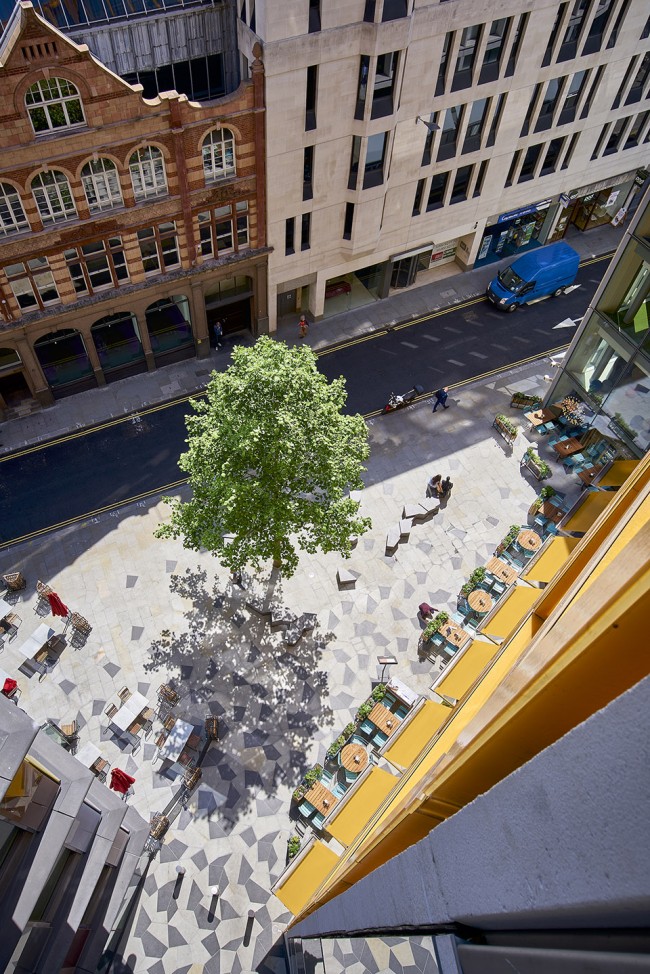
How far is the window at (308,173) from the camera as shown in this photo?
33188 millimetres

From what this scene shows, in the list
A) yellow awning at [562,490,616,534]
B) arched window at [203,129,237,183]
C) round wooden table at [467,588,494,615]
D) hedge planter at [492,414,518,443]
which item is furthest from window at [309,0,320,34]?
round wooden table at [467,588,494,615]

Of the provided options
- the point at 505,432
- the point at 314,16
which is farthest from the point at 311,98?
the point at 505,432

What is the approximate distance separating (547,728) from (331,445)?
66.6 feet

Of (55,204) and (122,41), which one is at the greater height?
(122,41)

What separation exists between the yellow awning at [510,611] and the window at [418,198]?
75.6 feet

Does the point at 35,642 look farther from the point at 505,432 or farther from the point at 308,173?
the point at 308,173

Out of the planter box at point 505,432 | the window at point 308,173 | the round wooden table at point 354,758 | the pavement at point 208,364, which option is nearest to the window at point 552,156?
the pavement at point 208,364

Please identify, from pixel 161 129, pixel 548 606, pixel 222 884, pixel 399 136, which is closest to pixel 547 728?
pixel 548 606

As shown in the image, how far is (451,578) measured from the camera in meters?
31.7

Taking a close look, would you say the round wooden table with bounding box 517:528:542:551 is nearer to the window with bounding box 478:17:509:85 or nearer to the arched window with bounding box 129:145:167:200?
the window with bounding box 478:17:509:85

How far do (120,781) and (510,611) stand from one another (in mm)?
15278

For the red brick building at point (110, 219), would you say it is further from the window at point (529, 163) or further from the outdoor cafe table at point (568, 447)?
the outdoor cafe table at point (568, 447)

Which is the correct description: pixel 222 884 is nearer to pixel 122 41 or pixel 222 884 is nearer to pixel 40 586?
pixel 40 586

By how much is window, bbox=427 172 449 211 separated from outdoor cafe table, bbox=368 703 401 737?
27332mm
